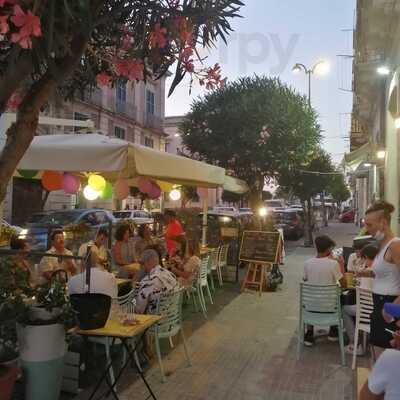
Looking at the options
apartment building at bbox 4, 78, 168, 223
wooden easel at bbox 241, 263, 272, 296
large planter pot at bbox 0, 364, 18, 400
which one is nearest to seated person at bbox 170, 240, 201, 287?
wooden easel at bbox 241, 263, 272, 296

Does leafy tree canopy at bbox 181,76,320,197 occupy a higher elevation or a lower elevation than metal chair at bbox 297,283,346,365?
higher

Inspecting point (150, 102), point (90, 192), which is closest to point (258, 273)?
point (90, 192)

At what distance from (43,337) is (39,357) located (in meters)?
0.17

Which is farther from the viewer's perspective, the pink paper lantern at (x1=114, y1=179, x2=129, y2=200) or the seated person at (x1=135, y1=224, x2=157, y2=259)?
the pink paper lantern at (x1=114, y1=179, x2=129, y2=200)

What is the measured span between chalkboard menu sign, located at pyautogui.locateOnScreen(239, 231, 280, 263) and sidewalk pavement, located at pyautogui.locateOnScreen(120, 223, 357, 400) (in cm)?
216

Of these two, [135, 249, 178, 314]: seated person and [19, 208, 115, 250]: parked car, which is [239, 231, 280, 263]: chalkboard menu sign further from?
[135, 249, 178, 314]: seated person

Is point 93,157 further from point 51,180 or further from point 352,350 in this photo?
point 352,350

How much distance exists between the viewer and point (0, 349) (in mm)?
3596

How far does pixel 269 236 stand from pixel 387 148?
4.58 meters

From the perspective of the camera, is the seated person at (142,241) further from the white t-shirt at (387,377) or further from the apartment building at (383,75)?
the white t-shirt at (387,377)

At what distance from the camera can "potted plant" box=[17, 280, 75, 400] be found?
3.80m

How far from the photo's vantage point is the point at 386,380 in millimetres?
2301

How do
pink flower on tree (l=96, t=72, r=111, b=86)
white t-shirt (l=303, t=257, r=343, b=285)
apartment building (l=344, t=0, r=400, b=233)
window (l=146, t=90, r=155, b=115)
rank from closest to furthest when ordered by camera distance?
pink flower on tree (l=96, t=72, r=111, b=86), white t-shirt (l=303, t=257, r=343, b=285), apartment building (l=344, t=0, r=400, b=233), window (l=146, t=90, r=155, b=115)

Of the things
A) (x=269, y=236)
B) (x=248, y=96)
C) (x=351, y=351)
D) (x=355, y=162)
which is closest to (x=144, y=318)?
(x=351, y=351)
